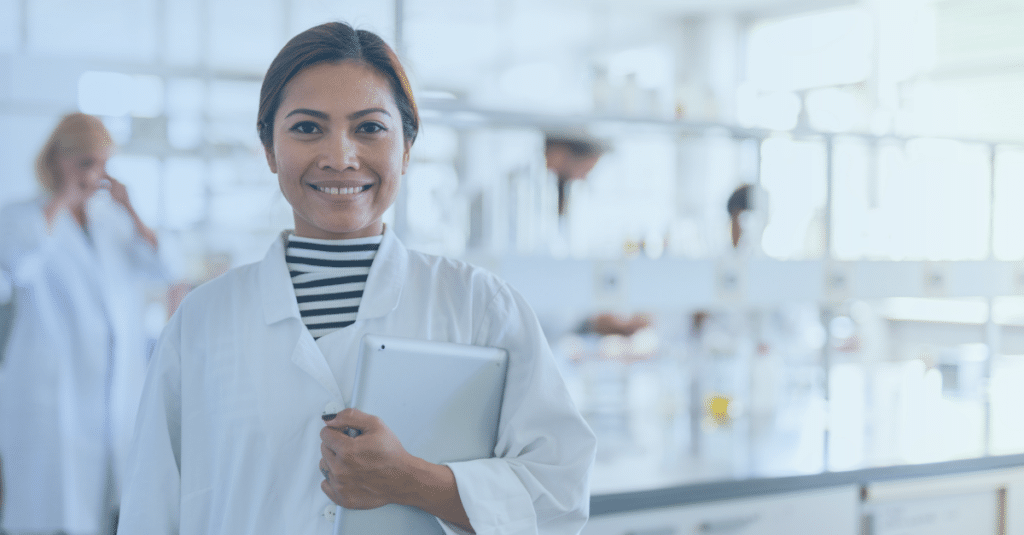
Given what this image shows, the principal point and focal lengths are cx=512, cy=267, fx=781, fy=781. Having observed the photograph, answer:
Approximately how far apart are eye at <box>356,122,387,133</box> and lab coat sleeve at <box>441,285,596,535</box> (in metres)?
0.26

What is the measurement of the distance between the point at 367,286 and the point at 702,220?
2.29 m

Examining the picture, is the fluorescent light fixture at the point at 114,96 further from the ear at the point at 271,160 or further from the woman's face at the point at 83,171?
the ear at the point at 271,160

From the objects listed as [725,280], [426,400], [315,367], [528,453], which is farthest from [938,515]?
[315,367]

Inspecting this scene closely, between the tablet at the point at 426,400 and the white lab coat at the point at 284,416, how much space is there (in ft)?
0.11

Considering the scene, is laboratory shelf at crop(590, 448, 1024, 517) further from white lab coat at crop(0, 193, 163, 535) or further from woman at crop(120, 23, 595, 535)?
white lab coat at crop(0, 193, 163, 535)

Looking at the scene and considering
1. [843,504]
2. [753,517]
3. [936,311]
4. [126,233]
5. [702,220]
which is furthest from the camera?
[936,311]

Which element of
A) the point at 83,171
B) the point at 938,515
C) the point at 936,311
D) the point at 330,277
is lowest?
the point at 938,515

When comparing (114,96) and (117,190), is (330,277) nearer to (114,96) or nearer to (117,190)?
(117,190)

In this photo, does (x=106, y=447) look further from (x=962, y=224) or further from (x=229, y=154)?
(x=962, y=224)

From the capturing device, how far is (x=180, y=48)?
134 inches

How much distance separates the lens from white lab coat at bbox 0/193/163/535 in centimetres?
195

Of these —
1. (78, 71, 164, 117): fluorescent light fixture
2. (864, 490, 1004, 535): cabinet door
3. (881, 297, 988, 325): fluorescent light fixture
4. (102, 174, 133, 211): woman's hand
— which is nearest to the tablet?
(864, 490, 1004, 535): cabinet door

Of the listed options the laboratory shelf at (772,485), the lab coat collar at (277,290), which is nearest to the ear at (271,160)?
the lab coat collar at (277,290)

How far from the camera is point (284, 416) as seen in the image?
921 millimetres
